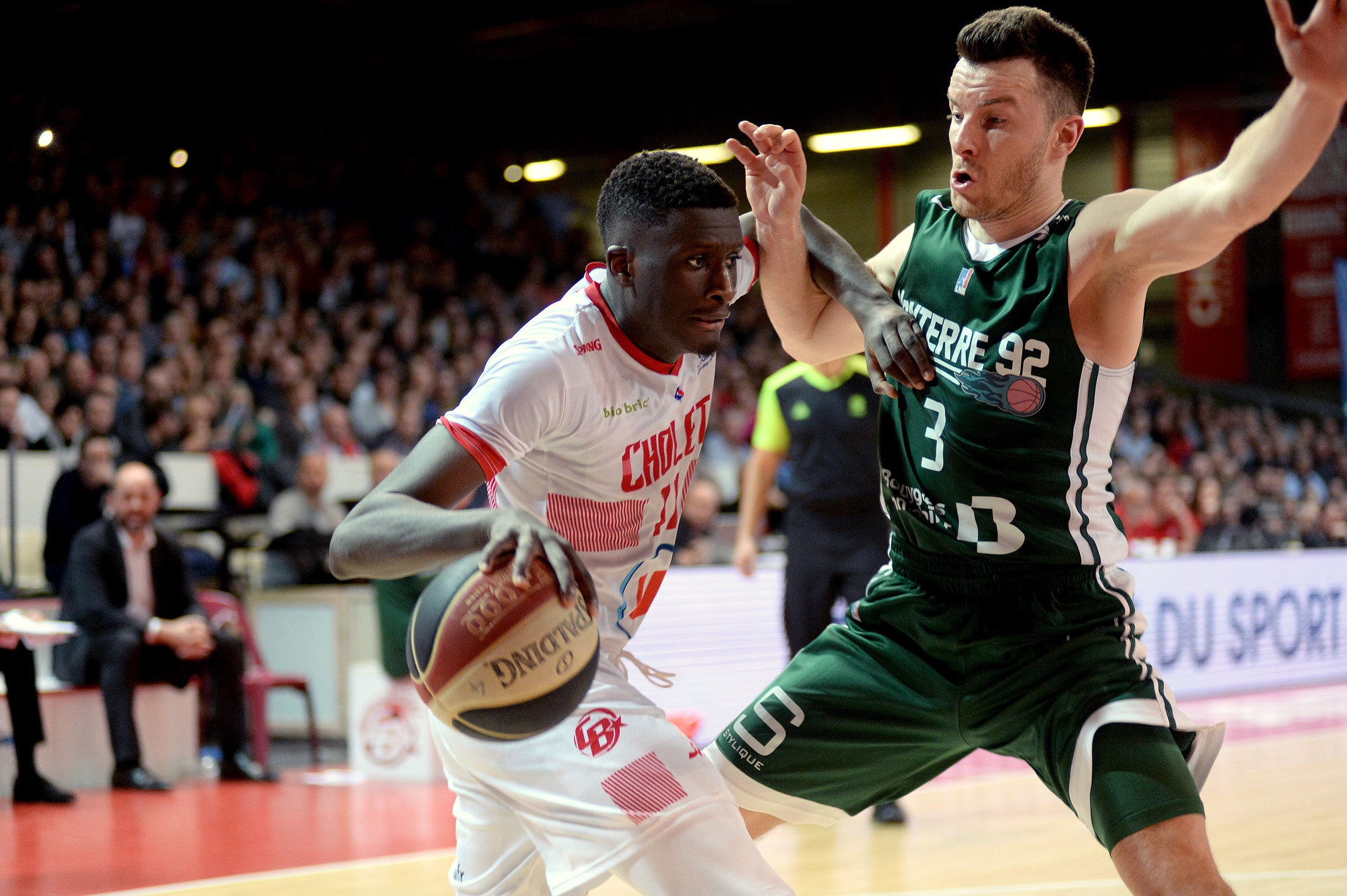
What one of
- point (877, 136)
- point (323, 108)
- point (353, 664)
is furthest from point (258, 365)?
point (877, 136)

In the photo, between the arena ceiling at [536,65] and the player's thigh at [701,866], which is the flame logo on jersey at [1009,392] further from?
the arena ceiling at [536,65]

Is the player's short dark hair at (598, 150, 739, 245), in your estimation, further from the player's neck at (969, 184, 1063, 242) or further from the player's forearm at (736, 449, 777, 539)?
the player's forearm at (736, 449, 777, 539)

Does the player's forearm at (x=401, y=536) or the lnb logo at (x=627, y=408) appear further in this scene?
the lnb logo at (x=627, y=408)

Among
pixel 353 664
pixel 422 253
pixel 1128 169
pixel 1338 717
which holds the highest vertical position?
pixel 1128 169

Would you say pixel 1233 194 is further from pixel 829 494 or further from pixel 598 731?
pixel 829 494

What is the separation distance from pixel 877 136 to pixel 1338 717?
11.0 metres

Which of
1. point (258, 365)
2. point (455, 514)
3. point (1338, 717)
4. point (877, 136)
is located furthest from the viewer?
point (877, 136)

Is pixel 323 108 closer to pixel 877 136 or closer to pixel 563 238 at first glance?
pixel 563 238

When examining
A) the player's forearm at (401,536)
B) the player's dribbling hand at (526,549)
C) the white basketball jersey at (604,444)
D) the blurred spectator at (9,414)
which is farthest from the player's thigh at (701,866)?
the blurred spectator at (9,414)

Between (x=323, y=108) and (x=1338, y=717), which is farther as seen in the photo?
(x=323, y=108)

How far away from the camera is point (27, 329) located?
971 cm

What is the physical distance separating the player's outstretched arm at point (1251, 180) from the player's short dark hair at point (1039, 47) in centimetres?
24

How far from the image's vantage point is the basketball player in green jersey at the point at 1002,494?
2574mm

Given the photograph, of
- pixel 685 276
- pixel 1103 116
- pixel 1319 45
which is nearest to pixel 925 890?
pixel 685 276
